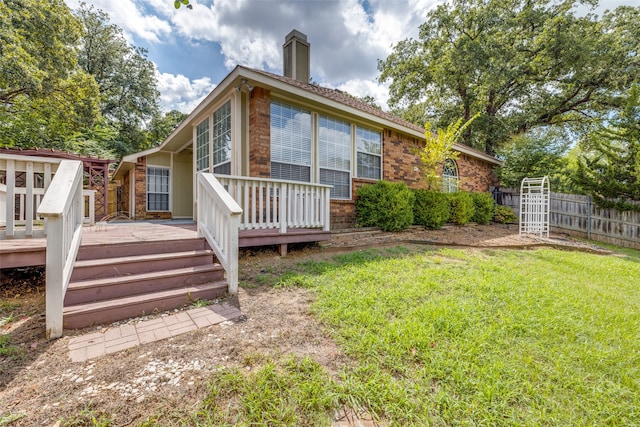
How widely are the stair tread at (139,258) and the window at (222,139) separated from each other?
11.3 ft

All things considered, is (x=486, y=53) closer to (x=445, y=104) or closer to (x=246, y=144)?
(x=445, y=104)

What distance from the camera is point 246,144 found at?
5895mm

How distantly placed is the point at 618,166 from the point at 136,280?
12674 mm

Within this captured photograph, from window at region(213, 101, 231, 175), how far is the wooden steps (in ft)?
11.7

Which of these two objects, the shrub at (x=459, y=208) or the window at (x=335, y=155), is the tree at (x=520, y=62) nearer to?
the shrub at (x=459, y=208)

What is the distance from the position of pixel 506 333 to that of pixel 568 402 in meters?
0.76

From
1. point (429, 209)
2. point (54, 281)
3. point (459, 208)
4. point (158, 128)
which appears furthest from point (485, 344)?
point (158, 128)

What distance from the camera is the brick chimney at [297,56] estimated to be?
8273 millimetres

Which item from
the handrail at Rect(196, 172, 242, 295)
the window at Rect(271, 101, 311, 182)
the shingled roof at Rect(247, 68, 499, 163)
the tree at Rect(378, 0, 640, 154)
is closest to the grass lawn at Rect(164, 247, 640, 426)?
the handrail at Rect(196, 172, 242, 295)

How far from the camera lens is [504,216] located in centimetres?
1116

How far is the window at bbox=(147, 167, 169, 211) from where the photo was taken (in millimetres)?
10319

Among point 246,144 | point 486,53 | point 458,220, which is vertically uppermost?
point 486,53

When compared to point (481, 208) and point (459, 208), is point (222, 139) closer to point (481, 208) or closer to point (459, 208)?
point (459, 208)

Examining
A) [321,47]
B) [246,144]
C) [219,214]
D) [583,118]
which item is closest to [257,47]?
[321,47]
